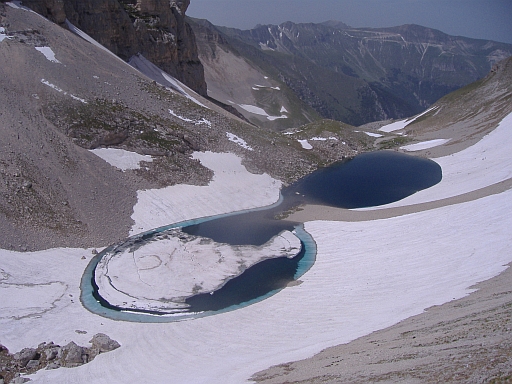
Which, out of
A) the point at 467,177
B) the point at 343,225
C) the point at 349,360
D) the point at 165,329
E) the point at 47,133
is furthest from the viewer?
the point at 467,177

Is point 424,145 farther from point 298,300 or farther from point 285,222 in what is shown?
point 298,300

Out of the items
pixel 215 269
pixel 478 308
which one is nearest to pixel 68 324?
pixel 215 269

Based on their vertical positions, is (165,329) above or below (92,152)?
below

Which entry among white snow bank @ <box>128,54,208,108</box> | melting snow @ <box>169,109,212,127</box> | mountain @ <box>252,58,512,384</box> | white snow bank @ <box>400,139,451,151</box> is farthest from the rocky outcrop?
white snow bank @ <box>400,139,451,151</box>

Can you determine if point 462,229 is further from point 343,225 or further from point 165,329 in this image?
point 165,329

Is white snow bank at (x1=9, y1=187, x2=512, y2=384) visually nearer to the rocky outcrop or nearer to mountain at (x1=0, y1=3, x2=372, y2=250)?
the rocky outcrop

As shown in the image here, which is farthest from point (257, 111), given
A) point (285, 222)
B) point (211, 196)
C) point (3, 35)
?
point (285, 222)
